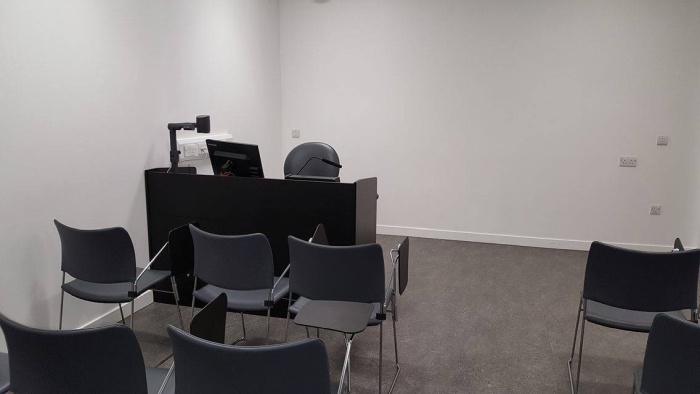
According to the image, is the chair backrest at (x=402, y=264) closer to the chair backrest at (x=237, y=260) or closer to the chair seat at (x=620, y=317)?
the chair backrest at (x=237, y=260)

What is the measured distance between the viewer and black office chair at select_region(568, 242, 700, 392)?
221 cm

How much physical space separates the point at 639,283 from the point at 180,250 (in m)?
2.43

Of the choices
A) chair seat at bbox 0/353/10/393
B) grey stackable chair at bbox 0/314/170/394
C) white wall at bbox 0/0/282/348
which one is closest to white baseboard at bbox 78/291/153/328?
white wall at bbox 0/0/282/348

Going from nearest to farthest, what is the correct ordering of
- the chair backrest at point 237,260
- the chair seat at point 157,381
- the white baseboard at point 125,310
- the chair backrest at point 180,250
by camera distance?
the chair seat at point 157,381 → the chair backrest at point 237,260 → the chair backrest at point 180,250 → the white baseboard at point 125,310

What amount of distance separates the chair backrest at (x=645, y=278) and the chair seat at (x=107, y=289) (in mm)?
2381

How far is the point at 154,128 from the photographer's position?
12.3ft

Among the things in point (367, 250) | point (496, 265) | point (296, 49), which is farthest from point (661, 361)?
point (296, 49)

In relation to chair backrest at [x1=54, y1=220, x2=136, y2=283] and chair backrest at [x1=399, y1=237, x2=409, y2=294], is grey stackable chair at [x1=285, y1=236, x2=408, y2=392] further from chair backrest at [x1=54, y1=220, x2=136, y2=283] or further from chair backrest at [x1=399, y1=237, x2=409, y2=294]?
chair backrest at [x1=54, y1=220, x2=136, y2=283]

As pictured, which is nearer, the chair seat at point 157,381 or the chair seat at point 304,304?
the chair seat at point 157,381

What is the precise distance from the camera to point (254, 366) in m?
1.40

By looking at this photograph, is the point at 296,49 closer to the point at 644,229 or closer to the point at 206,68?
the point at 206,68

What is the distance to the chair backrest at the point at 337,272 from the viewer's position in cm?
226

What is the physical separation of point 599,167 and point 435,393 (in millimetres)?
3608

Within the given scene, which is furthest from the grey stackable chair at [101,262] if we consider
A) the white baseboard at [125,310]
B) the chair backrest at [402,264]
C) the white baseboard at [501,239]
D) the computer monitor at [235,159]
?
the white baseboard at [501,239]
